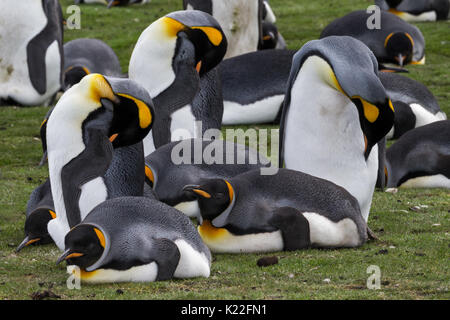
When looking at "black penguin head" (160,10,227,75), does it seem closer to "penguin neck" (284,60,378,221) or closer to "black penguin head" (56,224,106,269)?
"penguin neck" (284,60,378,221)

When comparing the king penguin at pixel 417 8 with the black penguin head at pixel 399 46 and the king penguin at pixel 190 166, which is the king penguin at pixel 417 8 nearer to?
the black penguin head at pixel 399 46

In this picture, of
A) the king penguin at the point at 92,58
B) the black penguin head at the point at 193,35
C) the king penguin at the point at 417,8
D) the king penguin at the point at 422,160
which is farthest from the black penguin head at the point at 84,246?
the king penguin at the point at 417,8

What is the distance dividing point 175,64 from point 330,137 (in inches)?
66.1

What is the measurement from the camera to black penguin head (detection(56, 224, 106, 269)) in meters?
3.78

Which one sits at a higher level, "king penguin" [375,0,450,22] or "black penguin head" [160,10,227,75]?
"black penguin head" [160,10,227,75]

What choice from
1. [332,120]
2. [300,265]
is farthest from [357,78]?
[300,265]

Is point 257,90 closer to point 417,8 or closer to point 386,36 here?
point 386,36

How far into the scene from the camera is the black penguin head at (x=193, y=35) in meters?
6.50

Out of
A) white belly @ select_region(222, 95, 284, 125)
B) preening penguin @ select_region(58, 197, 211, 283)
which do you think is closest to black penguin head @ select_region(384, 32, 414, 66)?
white belly @ select_region(222, 95, 284, 125)

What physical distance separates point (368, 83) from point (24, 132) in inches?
162

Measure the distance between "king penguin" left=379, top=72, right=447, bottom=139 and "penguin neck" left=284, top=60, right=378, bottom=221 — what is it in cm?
265

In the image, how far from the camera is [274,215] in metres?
4.55

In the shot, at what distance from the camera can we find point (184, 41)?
21.5 ft
